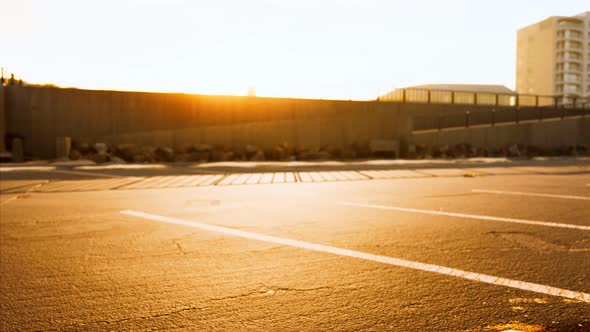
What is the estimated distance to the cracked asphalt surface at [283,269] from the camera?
228 cm

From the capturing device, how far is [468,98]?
28.7 metres

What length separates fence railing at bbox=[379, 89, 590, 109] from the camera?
85.1 ft

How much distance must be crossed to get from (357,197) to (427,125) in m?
18.5

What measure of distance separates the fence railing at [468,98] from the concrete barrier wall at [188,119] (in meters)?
1.12

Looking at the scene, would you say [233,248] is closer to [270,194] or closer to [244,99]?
[270,194]

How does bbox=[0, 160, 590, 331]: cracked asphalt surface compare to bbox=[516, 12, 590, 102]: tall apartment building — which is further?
bbox=[516, 12, 590, 102]: tall apartment building

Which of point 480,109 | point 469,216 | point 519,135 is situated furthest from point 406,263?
point 480,109

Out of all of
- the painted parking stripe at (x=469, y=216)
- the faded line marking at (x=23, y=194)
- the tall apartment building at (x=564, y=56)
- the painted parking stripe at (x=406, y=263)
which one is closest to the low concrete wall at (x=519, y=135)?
the painted parking stripe at (x=469, y=216)

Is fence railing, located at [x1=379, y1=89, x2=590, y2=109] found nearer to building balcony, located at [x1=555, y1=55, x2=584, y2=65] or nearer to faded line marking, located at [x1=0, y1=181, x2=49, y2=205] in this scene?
faded line marking, located at [x1=0, y1=181, x2=49, y2=205]

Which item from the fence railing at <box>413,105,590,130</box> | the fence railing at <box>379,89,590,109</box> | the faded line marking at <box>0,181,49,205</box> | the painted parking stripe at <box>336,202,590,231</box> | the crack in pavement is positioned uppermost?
the fence railing at <box>379,89,590,109</box>

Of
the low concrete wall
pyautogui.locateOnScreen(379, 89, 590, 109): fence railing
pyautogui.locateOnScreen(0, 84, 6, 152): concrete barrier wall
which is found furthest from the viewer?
pyautogui.locateOnScreen(379, 89, 590, 109): fence railing

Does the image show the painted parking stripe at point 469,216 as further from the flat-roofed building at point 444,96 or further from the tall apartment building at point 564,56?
the tall apartment building at point 564,56

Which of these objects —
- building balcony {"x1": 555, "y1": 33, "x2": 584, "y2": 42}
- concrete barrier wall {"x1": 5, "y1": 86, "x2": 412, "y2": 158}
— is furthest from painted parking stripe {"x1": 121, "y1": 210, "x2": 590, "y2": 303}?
building balcony {"x1": 555, "y1": 33, "x2": 584, "y2": 42}

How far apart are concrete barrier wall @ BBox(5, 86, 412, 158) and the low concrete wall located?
2660 millimetres
